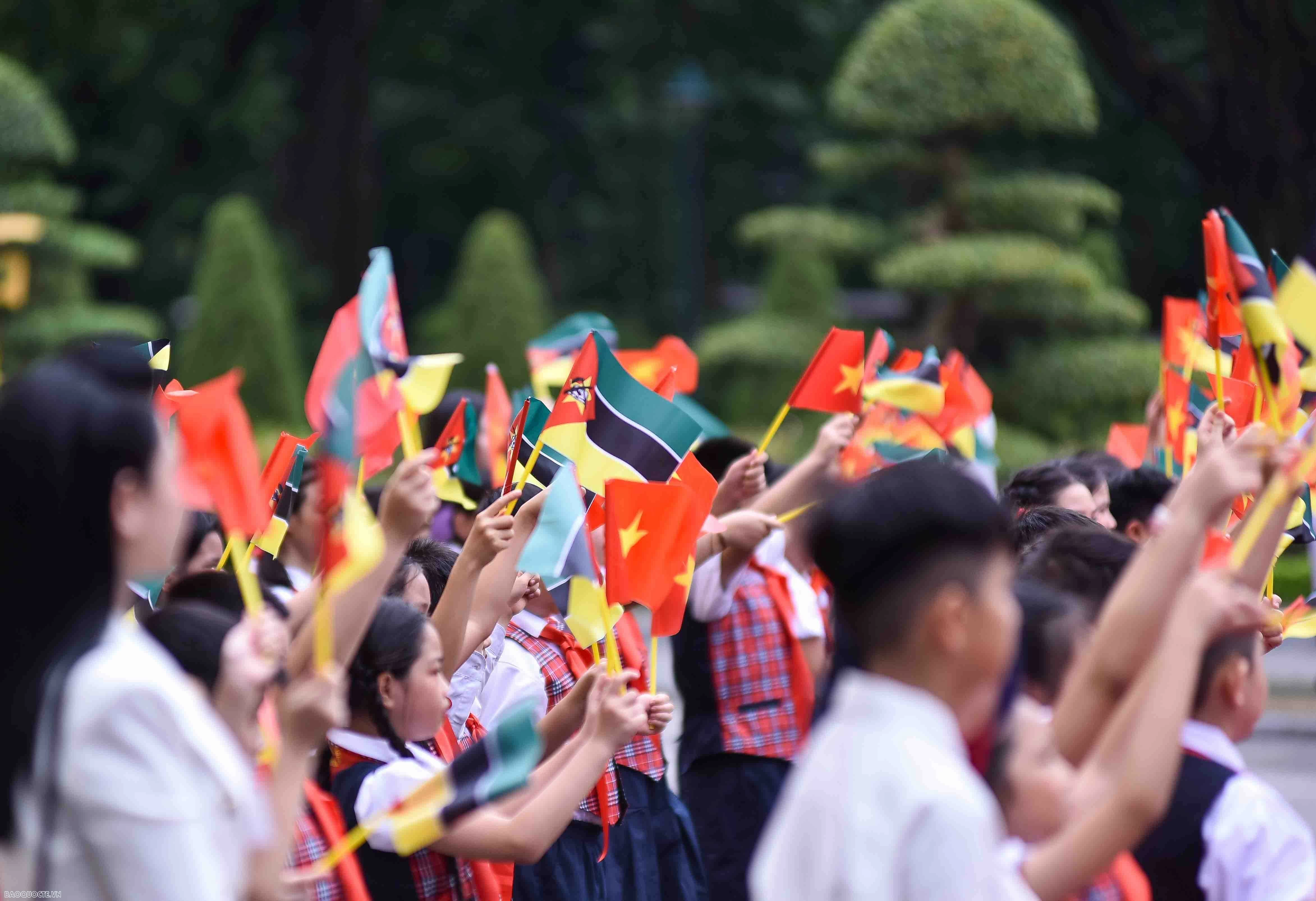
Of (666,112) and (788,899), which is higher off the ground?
(788,899)

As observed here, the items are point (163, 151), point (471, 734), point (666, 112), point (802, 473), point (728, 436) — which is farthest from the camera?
point (666, 112)

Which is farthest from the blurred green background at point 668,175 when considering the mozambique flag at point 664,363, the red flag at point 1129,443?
the red flag at point 1129,443

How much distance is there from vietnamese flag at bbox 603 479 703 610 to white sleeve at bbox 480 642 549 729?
59 cm

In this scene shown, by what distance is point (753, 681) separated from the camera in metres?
4.69

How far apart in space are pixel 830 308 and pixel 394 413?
622 inches

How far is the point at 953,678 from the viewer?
1.87 metres

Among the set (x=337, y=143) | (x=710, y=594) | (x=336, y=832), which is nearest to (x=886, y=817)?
(x=336, y=832)

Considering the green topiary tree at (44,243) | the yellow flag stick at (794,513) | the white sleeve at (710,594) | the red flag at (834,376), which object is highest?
the red flag at (834,376)

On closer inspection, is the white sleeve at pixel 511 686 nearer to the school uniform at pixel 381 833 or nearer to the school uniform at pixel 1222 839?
the school uniform at pixel 381 833

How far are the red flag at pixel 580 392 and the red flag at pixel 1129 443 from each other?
2.83 meters

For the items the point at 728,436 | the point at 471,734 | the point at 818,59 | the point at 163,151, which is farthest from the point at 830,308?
the point at 471,734

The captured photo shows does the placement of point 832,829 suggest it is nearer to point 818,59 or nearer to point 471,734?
point 471,734

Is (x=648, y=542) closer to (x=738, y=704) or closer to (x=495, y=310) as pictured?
(x=738, y=704)

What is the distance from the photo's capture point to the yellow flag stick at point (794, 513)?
4.56 metres
